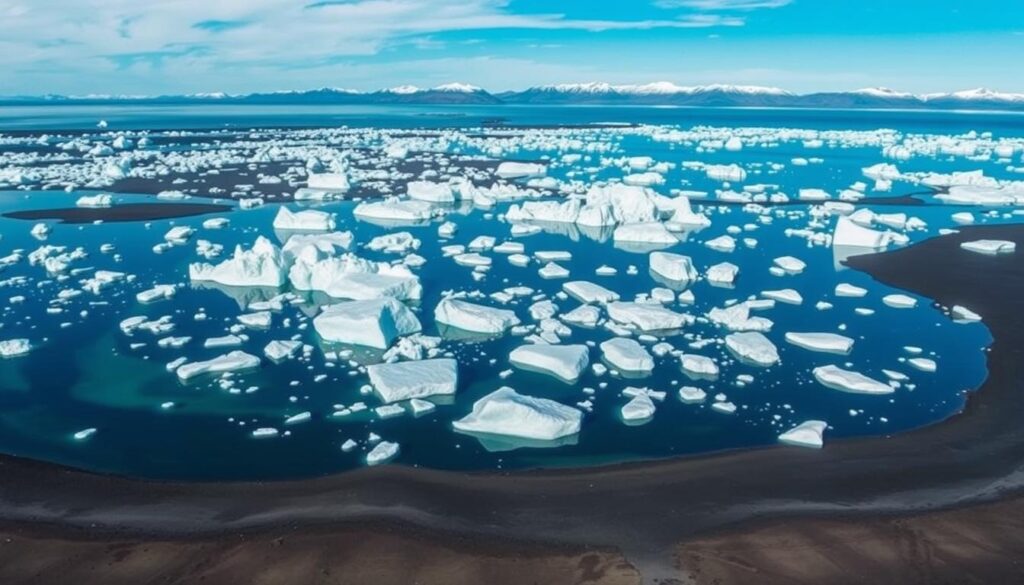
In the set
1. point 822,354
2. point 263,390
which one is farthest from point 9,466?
point 822,354

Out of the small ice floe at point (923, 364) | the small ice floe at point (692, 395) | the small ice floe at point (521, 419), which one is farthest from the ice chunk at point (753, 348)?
the small ice floe at point (521, 419)

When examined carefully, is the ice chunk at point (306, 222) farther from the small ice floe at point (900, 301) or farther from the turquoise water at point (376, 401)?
the small ice floe at point (900, 301)

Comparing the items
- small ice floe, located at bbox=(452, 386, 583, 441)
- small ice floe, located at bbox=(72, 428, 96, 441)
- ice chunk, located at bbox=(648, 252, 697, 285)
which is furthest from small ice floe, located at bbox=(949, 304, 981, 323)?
small ice floe, located at bbox=(72, 428, 96, 441)

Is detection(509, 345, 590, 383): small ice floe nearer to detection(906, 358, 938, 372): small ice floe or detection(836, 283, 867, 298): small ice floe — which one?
detection(906, 358, 938, 372): small ice floe

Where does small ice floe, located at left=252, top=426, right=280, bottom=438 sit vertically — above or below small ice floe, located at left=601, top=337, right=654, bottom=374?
below

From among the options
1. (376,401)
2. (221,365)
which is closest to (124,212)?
(221,365)

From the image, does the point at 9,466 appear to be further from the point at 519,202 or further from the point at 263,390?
the point at 519,202
